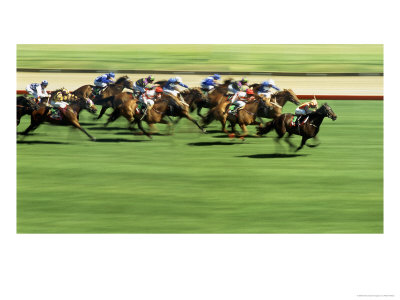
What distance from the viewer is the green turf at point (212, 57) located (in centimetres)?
1098

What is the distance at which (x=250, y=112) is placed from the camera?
12.3 m

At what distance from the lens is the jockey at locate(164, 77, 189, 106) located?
12180 millimetres

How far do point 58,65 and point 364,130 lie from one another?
5.24 meters

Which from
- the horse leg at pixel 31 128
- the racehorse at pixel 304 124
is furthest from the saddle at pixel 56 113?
the racehorse at pixel 304 124

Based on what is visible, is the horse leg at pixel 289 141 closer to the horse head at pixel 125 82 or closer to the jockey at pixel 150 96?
the jockey at pixel 150 96

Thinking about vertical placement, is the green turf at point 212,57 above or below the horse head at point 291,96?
above

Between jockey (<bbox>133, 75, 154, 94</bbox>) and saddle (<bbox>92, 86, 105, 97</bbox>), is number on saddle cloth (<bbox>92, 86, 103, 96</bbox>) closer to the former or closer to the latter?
saddle (<bbox>92, 86, 105, 97</bbox>)

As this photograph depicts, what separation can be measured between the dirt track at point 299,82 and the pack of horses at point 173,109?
131mm

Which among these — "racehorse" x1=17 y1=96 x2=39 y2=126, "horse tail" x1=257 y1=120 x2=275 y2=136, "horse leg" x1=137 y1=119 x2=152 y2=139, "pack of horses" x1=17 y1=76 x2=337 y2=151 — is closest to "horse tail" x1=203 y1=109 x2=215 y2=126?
"pack of horses" x1=17 y1=76 x2=337 y2=151

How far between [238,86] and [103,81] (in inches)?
87.4

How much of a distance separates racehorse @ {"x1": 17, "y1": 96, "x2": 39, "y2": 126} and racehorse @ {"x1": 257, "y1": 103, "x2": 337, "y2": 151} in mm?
3895

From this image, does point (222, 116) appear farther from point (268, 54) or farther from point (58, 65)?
point (58, 65)

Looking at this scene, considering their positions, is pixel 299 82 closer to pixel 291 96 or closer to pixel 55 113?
pixel 291 96

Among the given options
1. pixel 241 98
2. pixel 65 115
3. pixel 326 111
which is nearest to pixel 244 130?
pixel 241 98
